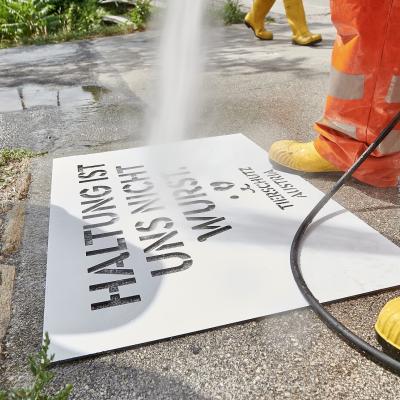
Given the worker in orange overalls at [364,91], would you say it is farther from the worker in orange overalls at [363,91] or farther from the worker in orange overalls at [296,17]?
the worker in orange overalls at [296,17]

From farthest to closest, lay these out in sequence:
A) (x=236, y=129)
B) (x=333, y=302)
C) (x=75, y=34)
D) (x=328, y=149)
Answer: (x=75, y=34)
(x=236, y=129)
(x=328, y=149)
(x=333, y=302)

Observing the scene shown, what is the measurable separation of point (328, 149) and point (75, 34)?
5.62 meters

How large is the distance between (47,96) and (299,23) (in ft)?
9.41

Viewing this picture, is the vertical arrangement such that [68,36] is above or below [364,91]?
below

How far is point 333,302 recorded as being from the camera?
1.47 metres

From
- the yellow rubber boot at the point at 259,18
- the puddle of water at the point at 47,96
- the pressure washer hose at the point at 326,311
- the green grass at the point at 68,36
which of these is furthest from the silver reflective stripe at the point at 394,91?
the green grass at the point at 68,36

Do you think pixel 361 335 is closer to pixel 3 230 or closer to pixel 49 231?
pixel 49 231

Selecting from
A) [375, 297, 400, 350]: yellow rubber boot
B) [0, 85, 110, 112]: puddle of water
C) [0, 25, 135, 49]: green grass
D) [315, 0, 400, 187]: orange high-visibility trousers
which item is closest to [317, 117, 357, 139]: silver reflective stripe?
[315, 0, 400, 187]: orange high-visibility trousers

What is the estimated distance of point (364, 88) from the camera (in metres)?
1.96

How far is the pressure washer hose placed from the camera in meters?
1.23

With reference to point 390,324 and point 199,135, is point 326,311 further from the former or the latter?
point 199,135

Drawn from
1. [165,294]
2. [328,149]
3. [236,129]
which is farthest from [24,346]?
[236,129]

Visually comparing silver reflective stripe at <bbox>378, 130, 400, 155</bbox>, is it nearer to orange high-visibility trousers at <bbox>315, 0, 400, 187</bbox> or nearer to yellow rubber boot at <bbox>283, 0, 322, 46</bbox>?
orange high-visibility trousers at <bbox>315, 0, 400, 187</bbox>

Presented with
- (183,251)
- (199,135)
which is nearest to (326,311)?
(183,251)
